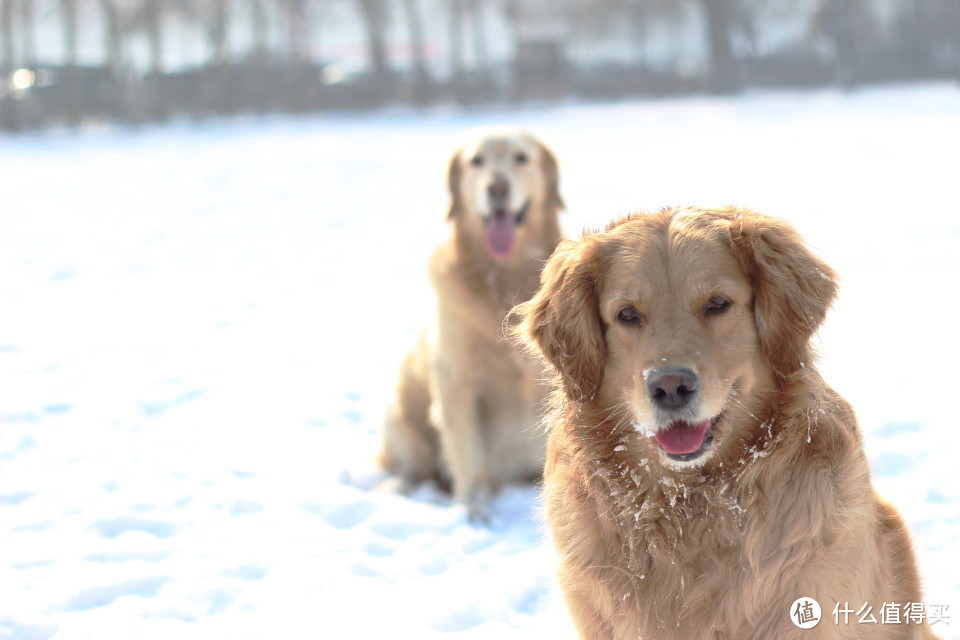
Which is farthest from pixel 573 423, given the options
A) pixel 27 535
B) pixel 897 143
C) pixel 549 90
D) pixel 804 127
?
pixel 549 90

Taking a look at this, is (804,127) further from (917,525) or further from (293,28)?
(293,28)

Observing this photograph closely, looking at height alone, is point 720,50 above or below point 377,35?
below

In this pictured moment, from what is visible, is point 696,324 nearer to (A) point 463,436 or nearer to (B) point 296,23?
(A) point 463,436

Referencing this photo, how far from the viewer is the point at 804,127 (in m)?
20.6

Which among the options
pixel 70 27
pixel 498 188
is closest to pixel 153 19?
pixel 70 27

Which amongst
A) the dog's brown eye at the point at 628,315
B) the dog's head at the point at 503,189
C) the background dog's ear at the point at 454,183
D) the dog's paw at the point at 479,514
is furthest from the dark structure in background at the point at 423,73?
the dog's brown eye at the point at 628,315

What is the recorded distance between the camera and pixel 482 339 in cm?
534

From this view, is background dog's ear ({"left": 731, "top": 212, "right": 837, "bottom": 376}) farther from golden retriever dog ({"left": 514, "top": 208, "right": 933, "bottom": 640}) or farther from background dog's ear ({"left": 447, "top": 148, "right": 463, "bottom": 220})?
background dog's ear ({"left": 447, "top": 148, "right": 463, "bottom": 220})

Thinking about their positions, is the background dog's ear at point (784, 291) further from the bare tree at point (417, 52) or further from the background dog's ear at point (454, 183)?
the bare tree at point (417, 52)

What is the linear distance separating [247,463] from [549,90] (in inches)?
1211

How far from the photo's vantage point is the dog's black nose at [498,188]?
552 cm

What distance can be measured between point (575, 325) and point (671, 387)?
43 cm

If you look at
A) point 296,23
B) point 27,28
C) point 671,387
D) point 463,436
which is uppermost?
point 296,23

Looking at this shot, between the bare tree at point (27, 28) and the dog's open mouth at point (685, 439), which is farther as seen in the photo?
the bare tree at point (27, 28)
